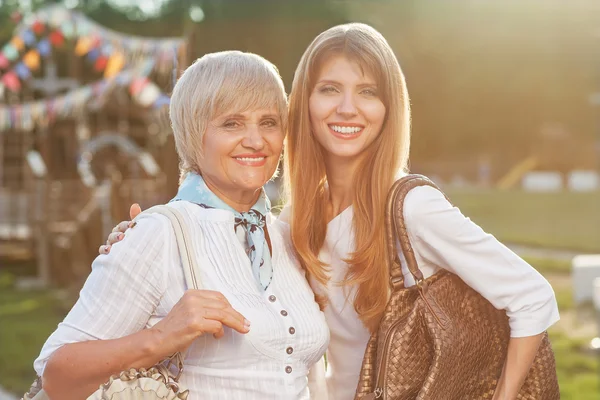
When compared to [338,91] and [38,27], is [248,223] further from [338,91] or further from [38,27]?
[38,27]

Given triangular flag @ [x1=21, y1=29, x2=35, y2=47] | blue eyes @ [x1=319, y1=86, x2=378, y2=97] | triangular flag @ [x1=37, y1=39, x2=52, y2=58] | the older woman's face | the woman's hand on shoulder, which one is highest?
blue eyes @ [x1=319, y1=86, x2=378, y2=97]

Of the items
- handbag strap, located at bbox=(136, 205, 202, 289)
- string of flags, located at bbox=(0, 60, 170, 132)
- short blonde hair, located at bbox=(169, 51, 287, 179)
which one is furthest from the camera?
string of flags, located at bbox=(0, 60, 170, 132)

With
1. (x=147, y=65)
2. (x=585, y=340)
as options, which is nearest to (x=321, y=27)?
(x=147, y=65)

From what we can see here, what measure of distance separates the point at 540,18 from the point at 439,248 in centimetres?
2700

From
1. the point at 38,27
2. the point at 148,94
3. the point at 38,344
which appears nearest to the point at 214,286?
the point at 38,344

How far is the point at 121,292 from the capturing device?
2352mm

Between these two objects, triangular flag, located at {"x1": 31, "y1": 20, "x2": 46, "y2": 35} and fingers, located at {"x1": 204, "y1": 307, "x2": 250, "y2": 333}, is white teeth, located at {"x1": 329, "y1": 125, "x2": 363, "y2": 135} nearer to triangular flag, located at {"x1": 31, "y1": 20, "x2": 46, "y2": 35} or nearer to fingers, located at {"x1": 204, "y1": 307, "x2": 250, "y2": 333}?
fingers, located at {"x1": 204, "y1": 307, "x2": 250, "y2": 333}

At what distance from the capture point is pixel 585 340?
8.86 metres

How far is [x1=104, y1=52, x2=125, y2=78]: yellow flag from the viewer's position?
45.2ft

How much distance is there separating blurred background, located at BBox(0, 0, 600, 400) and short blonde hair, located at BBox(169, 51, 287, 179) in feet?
2.20

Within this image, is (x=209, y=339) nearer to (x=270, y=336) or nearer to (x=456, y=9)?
(x=270, y=336)

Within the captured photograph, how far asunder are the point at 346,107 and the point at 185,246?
0.81 metres

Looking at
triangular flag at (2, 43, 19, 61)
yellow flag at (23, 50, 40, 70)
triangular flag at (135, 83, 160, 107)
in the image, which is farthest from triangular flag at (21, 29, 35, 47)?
triangular flag at (135, 83, 160, 107)

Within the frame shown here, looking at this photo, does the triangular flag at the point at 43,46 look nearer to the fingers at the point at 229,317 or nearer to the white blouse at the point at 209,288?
the white blouse at the point at 209,288
